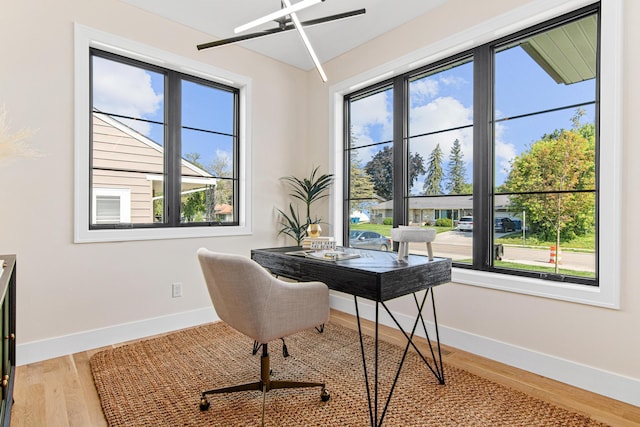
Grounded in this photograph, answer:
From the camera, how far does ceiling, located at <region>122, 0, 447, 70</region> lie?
2.78m

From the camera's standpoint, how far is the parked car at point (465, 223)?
Result: 8.93 ft

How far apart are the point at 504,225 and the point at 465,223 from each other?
0.95 ft

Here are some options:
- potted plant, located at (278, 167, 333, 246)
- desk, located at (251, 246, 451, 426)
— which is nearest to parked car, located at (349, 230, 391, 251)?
potted plant, located at (278, 167, 333, 246)

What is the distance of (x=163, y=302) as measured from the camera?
119 inches

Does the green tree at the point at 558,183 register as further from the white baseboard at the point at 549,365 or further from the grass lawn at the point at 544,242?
the white baseboard at the point at 549,365

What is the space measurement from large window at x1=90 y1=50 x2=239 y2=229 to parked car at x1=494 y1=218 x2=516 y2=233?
8.13 feet

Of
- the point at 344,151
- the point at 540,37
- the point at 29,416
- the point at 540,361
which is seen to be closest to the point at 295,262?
the point at 29,416

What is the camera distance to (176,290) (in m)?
3.10

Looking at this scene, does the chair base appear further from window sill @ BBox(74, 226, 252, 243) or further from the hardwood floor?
window sill @ BBox(74, 226, 252, 243)

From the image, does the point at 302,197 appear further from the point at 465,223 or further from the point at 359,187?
the point at 465,223

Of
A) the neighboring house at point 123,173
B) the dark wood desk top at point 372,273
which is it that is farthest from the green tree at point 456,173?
the neighboring house at point 123,173

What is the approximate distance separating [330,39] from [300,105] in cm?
88

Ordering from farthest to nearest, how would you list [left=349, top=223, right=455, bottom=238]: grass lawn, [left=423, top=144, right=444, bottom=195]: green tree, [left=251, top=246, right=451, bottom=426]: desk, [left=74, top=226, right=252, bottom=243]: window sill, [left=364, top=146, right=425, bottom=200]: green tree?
1. [left=349, top=223, right=455, bottom=238]: grass lawn
2. [left=364, top=146, right=425, bottom=200]: green tree
3. [left=423, top=144, right=444, bottom=195]: green tree
4. [left=74, top=226, right=252, bottom=243]: window sill
5. [left=251, top=246, right=451, bottom=426]: desk

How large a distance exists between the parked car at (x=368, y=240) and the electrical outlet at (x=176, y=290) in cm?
179
